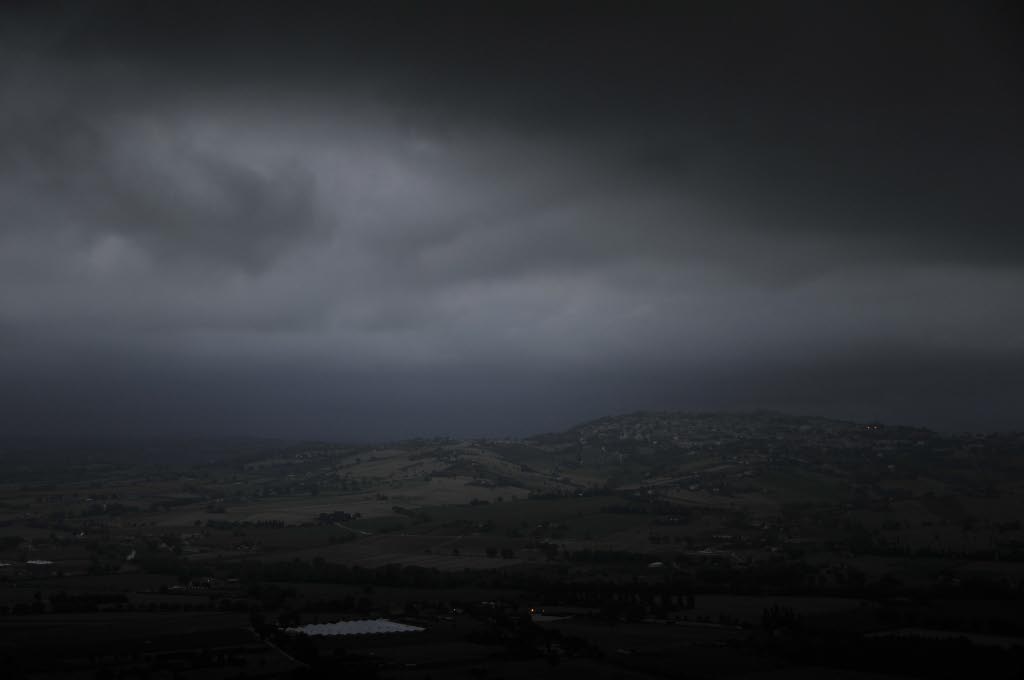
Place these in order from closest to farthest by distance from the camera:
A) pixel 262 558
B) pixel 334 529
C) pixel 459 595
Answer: pixel 459 595 < pixel 262 558 < pixel 334 529

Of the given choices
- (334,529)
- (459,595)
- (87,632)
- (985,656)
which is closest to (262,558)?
(334,529)

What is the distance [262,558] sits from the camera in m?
101

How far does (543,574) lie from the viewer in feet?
287

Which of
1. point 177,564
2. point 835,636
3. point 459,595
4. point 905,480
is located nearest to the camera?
point 835,636

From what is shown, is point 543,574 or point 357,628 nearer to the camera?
point 357,628

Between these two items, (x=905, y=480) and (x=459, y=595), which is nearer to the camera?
(x=459, y=595)

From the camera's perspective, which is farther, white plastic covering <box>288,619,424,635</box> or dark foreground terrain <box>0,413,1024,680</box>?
white plastic covering <box>288,619,424,635</box>

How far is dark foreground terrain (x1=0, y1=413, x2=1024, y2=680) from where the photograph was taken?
5103 cm

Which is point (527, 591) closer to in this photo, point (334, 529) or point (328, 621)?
point (328, 621)

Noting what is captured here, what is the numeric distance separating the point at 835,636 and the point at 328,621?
127 ft

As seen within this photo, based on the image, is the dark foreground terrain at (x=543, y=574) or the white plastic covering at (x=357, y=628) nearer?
the dark foreground terrain at (x=543, y=574)

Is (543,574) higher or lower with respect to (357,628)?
lower

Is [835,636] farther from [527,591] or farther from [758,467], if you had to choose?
[758,467]

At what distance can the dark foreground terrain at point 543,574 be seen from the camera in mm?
51031
